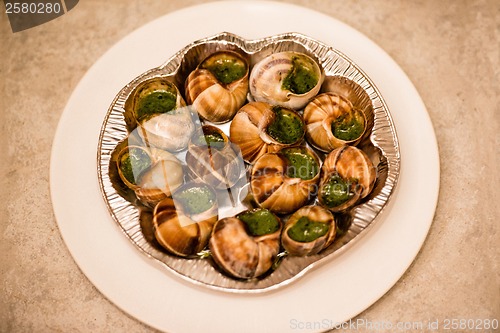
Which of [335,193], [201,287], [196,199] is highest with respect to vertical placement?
[335,193]

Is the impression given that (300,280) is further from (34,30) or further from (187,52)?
(34,30)

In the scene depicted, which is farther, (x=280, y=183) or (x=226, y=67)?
(x=226, y=67)

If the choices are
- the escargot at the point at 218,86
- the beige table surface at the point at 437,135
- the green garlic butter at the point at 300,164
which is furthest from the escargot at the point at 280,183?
the beige table surface at the point at 437,135

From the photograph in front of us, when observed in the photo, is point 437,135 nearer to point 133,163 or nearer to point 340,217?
point 340,217

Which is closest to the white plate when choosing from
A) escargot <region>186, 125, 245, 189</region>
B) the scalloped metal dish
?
the scalloped metal dish

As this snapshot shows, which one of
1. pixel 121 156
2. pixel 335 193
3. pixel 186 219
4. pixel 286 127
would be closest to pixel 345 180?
pixel 335 193

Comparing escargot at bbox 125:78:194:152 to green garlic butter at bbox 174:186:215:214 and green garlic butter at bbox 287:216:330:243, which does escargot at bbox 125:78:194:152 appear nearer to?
green garlic butter at bbox 174:186:215:214
